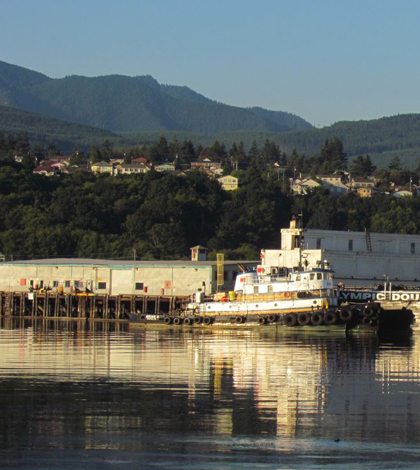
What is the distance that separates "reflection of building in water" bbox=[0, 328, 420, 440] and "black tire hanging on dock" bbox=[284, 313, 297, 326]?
7.27 feet

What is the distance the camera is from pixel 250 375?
46.8 meters

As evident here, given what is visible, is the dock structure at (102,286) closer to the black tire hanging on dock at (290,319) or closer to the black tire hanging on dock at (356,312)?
the black tire hanging on dock at (290,319)

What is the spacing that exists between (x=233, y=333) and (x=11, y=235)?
9117cm

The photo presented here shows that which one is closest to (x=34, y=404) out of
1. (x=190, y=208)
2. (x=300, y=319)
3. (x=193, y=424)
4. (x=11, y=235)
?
(x=193, y=424)

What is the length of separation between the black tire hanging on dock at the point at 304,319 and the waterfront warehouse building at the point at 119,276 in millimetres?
22392

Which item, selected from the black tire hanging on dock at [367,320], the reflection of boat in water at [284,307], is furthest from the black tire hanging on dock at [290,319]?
the black tire hanging on dock at [367,320]

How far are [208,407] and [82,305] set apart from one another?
225 feet

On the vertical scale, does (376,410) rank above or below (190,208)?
below

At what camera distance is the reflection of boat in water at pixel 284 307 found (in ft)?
246

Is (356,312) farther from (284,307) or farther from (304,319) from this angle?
(284,307)

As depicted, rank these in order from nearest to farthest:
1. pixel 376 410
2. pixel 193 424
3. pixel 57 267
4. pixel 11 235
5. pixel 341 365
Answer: pixel 193 424, pixel 376 410, pixel 341 365, pixel 57 267, pixel 11 235

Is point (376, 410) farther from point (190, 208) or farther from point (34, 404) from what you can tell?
point (190, 208)

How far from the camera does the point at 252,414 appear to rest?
35438mm

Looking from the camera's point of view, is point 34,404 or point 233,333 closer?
point 34,404
